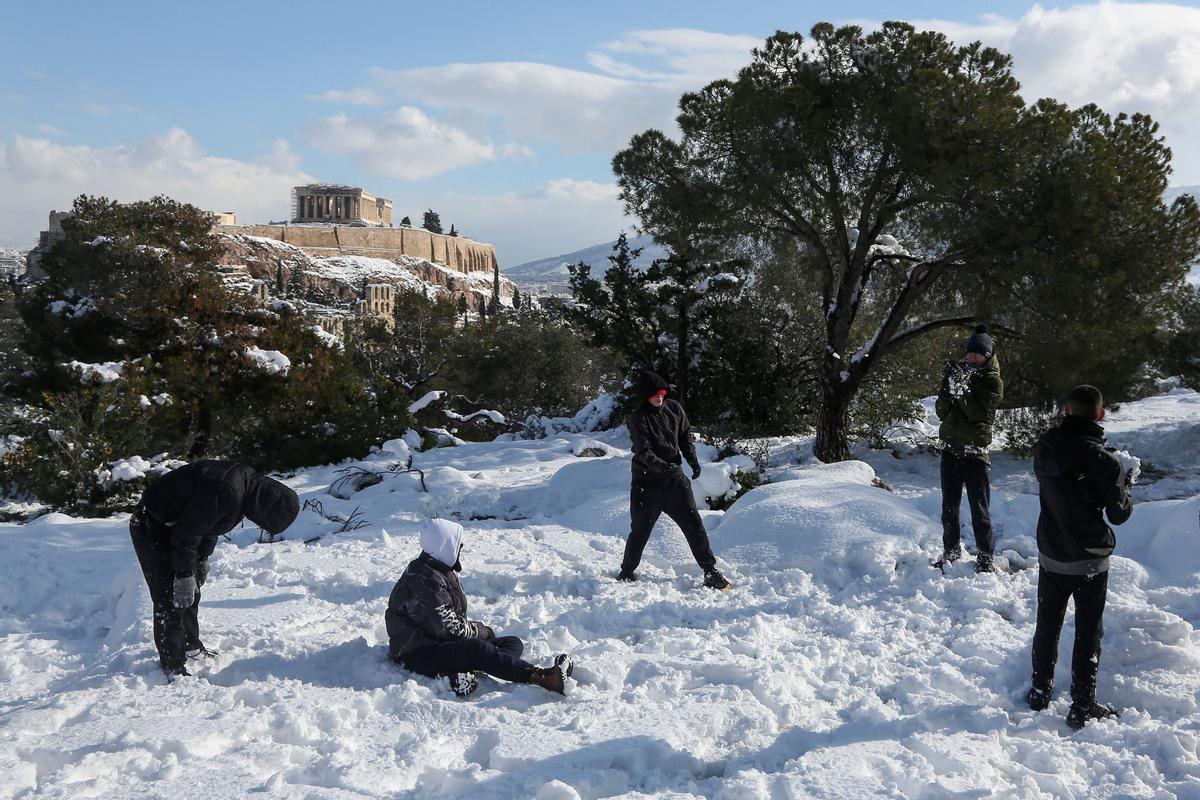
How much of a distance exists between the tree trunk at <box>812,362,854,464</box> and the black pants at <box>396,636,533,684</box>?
389 inches

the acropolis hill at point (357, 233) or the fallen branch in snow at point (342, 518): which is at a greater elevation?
the acropolis hill at point (357, 233)

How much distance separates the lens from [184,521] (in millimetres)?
4246

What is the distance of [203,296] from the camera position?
13945mm

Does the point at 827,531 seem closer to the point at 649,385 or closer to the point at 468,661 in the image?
the point at 649,385

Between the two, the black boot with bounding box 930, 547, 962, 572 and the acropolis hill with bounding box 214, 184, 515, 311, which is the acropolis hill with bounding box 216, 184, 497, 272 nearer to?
the acropolis hill with bounding box 214, 184, 515, 311

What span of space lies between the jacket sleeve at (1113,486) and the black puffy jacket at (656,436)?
272cm

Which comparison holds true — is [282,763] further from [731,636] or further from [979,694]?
[979,694]

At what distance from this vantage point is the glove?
4.27 m

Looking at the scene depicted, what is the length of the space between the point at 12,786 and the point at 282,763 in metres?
0.94

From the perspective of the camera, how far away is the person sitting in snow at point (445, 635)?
4.20 meters

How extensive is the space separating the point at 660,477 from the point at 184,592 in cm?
312

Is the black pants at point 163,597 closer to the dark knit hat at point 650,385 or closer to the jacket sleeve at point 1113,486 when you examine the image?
the dark knit hat at point 650,385

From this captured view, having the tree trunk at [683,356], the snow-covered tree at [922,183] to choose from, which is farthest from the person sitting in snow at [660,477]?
the tree trunk at [683,356]

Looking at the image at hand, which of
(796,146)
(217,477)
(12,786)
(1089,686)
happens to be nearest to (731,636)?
(1089,686)
